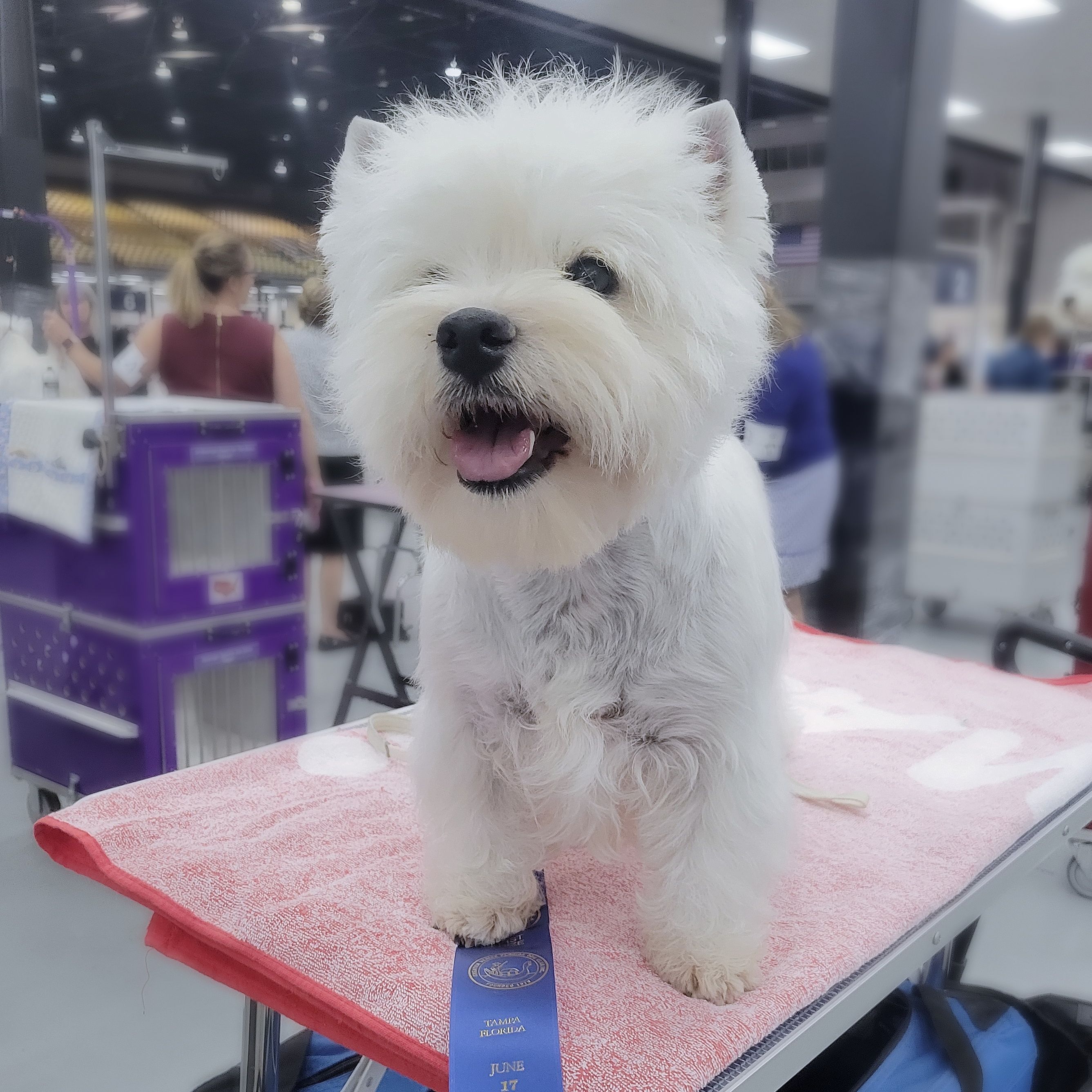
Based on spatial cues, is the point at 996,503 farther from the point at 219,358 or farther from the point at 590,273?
the point at 590,273

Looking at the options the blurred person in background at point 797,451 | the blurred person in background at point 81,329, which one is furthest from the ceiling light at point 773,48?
the blurred person in background at point 81,329

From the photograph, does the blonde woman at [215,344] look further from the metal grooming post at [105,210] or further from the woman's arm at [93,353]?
the metal grooming post at [105,210]

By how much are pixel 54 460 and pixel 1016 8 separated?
3622 mm

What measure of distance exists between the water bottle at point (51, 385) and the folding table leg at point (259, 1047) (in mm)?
1452

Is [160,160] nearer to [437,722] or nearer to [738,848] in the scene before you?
[437,722]

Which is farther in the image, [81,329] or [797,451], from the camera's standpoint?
[797,451]

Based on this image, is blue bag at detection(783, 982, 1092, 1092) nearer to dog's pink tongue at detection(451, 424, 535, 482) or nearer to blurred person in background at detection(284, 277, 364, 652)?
dog's pink tongue at detection(451, 424, 535, 482)

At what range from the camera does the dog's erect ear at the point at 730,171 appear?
952 millimetres

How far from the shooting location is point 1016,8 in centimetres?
352

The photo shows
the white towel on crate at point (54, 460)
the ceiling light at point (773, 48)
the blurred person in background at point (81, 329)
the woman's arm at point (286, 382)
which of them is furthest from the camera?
the ceiling light at point (773, 48)

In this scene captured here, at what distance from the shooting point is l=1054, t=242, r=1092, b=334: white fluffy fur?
10.6 ft

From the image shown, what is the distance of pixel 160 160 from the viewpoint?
2129 millimetres

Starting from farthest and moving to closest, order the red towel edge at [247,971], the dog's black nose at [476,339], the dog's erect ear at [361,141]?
the dog's erect ear at [361,141] → the red towel edge at [247,971] → the dog's black nose at [476,339]

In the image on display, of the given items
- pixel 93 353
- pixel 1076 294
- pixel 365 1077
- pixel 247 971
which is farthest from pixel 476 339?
pixel 1076 294
